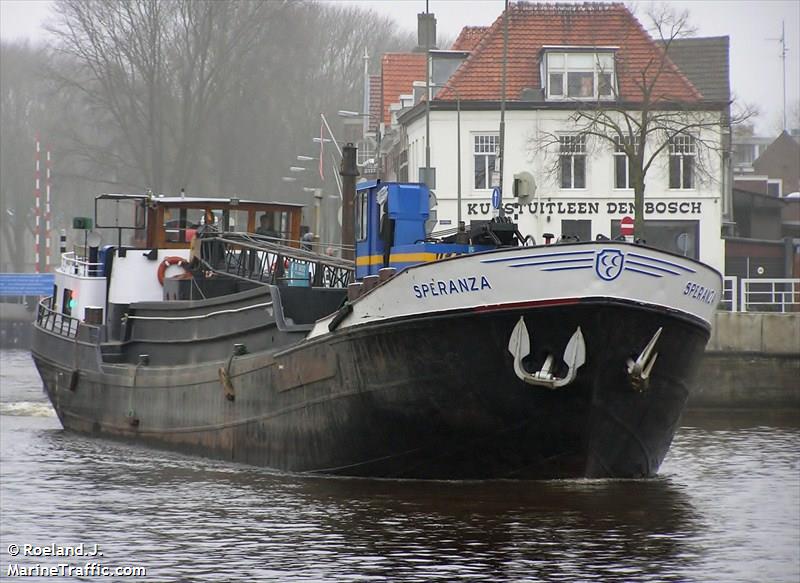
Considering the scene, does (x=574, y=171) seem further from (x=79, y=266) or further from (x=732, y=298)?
(x=79, y=266)

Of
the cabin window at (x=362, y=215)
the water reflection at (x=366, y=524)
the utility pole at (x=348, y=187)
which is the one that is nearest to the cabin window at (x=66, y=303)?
the utility pole at (x=348, y=187)

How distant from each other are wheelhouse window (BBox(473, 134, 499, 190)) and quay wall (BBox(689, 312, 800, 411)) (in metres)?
15.4

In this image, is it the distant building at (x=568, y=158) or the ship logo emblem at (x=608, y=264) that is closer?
the ship logo emblem at (x=608, y=264)

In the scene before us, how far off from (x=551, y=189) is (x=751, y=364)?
15.3 m

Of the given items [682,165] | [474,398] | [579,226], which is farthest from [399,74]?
[474,398]

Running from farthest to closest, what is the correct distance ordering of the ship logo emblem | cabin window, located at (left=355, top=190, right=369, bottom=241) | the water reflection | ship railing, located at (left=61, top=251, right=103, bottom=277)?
ship railing, located at (left=61, top=251, right=103, bottom=277) < cabin window, located at (left=355, top=190, right=369, bottom=241) < the ship logo emblem < the water reflection

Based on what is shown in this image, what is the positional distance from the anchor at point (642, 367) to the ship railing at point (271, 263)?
5.65 meters

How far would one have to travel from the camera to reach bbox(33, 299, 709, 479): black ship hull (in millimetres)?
16359

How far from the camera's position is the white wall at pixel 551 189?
4469cm

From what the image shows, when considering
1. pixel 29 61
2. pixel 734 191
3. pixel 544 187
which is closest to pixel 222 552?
pixel 544 187

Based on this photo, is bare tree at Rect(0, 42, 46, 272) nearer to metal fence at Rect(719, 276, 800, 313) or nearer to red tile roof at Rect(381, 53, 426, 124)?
red tile roof at Rect(381, 53, 426, 124)

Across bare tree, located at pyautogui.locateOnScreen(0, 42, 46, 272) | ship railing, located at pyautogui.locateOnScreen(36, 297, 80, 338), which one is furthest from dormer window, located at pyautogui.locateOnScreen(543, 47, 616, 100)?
bare tree, located at pyautogui.locateOnScreen(0, 42, 46, 272)

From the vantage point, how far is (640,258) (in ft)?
52.6

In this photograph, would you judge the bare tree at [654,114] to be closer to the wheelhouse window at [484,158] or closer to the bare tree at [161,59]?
the wheelhouse window at [484,158]
